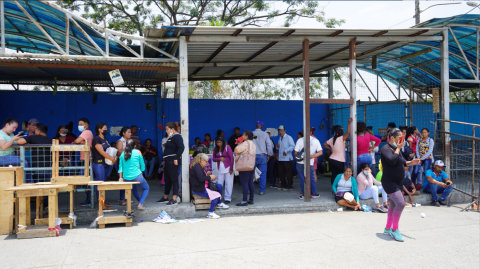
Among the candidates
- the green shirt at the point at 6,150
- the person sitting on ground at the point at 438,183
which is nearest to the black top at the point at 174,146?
the green shirt at the point at 6,150

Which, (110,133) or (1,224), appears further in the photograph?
(110,133)

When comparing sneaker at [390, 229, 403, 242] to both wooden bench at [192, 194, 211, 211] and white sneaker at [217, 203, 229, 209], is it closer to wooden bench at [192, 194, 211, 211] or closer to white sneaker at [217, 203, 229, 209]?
white sneaker at [217, 203, 229, 209]

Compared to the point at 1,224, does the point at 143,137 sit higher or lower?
higher

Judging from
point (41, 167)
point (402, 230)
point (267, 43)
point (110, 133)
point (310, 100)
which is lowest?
point (402, 230)

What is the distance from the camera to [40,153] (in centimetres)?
668

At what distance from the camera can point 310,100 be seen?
7887 mm

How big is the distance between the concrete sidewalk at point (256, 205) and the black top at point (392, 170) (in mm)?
2139

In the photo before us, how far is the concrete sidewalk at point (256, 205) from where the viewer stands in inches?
269

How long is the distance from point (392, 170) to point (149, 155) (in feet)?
25.0

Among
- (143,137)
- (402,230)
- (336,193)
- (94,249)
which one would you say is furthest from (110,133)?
(402,230)

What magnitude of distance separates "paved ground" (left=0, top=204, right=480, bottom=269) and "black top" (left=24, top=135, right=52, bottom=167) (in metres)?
1.55

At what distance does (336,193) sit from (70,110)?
28.0 ft

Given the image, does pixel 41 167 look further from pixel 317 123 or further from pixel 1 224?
pixel 317 123

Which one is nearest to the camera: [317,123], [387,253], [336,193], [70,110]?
[387,253]
